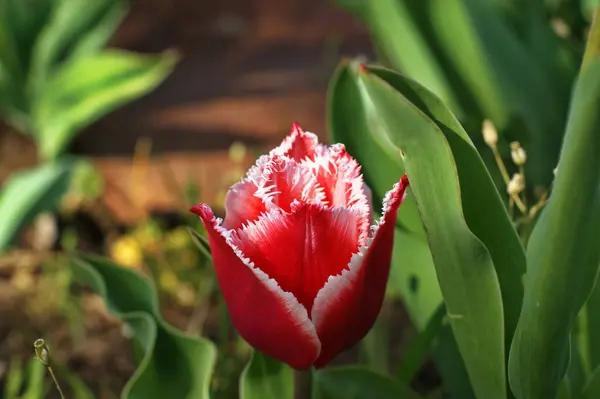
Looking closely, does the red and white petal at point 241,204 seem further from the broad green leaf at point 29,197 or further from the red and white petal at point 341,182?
the broad green leaf at point 29,197

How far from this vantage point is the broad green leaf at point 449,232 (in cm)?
Result: 53

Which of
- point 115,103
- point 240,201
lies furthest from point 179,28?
point 240,201

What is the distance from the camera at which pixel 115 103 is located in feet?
5.15

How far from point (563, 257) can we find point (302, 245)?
146 millimetres

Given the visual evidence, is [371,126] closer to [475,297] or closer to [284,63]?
[475,297]

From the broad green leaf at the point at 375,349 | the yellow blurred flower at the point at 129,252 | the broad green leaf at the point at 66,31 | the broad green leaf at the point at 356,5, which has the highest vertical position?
the broad green leaf at the point at 66,31

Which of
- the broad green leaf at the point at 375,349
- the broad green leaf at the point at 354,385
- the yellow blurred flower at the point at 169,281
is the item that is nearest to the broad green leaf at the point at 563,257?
the broad green leaf at the point at 354,385

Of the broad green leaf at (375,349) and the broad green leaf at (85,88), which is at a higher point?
the broad green leaf at (85,88)

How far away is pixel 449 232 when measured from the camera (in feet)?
1.81

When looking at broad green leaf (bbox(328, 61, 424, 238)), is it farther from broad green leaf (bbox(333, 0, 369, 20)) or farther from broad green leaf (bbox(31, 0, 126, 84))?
broad green leaf (bbox(31, 0, 126, 84))

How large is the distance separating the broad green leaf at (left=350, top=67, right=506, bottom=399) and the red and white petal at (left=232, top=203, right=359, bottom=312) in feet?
0.17

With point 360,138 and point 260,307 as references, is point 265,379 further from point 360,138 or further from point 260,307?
point 360,138

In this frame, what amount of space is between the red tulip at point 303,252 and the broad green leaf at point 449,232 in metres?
0.02

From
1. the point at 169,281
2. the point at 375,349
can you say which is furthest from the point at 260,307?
the point at 169,281
